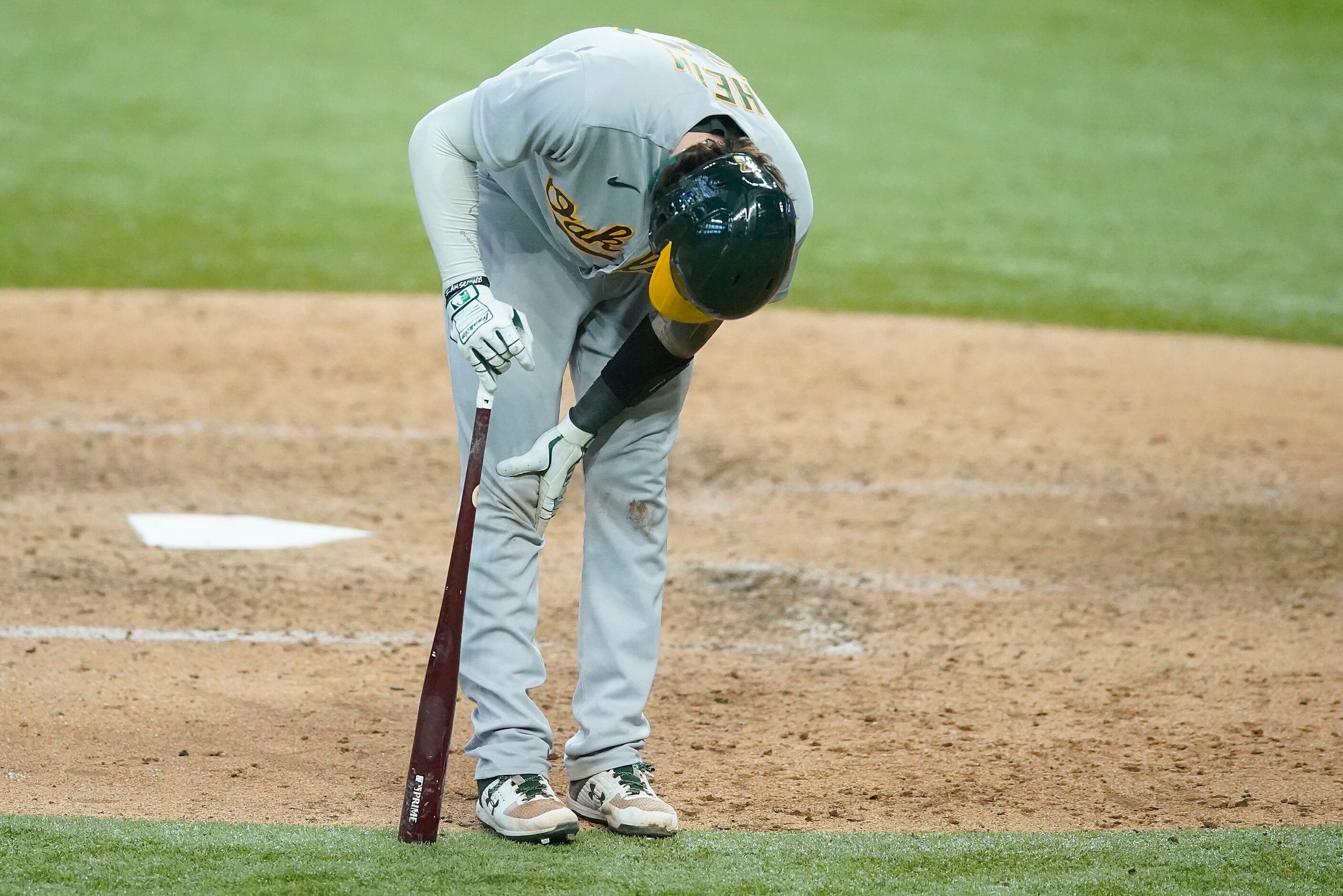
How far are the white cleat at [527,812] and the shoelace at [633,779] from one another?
0.50 feet

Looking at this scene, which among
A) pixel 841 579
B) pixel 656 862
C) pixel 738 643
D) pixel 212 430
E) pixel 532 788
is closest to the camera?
pixel 656 862

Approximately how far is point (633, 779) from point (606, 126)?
4.39ft

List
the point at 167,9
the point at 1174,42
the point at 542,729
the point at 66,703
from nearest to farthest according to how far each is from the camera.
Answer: the point at 542,729, the point at 66,703, the point at 167,9, the point at 1174,42

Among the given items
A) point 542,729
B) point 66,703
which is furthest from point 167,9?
point 542,729

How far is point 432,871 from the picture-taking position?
266 centimetres

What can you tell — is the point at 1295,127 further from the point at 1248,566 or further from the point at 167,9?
the point at 167,9

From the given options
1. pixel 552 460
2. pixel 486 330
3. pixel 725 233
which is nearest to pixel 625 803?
pixel 552 460

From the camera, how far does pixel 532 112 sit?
2740mm

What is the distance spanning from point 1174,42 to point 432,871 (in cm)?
1337

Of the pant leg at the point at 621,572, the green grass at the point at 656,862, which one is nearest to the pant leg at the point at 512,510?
the pant leg at the point at 621,572

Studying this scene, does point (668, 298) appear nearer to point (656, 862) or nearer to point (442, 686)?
point (442, 686)

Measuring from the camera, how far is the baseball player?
107 inches

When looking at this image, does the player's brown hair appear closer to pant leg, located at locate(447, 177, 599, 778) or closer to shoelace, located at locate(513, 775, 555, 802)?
pant leg, located at locate(447, 177, 599, 778)

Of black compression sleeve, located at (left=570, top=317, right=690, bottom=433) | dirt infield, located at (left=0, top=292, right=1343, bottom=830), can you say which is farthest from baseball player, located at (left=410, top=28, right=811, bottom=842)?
dirt infield, located at (left=0, top=292, right=1343, bottom=830)
